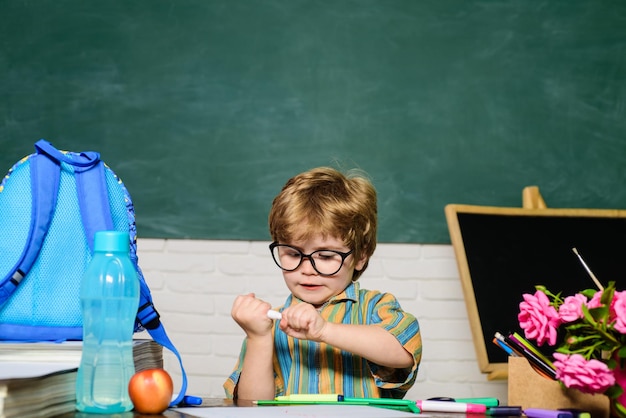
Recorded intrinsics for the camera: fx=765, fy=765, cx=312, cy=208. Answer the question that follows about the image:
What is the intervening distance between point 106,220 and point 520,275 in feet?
→ 5.19

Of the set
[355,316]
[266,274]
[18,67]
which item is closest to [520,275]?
[266,274]

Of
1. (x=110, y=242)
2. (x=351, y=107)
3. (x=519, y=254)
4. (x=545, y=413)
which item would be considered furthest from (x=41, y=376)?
(x=351, y=107)

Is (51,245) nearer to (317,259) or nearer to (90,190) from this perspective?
(90,190)

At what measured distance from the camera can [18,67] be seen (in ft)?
9.18

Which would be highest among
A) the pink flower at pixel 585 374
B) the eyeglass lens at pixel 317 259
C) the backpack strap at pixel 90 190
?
the backpack strap at pixel 90 190

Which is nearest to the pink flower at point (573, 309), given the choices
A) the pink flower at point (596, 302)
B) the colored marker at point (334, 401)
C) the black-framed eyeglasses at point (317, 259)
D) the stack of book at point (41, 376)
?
the pink flower at point (596, 302)

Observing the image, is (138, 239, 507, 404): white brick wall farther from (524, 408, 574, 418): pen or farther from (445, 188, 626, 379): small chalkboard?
(524, 408, 574, 418): pen

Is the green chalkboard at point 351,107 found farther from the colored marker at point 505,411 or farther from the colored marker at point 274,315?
the colored marker at point 505,411

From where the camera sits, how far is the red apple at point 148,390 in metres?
0.86

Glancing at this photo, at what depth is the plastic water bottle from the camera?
2.83 ft

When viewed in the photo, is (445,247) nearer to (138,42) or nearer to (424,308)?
(424,308)

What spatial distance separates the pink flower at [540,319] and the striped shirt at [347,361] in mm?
283

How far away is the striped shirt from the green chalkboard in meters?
1.34

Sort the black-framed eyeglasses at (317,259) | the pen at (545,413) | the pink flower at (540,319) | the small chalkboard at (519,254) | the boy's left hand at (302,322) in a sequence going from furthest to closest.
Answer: the small chalkboard at (519,254)
the black-framed eyeglasses at (317,259)
the boy's left hand at (302,322)
the pink flower at (540,319)
the pen at (545,413)
